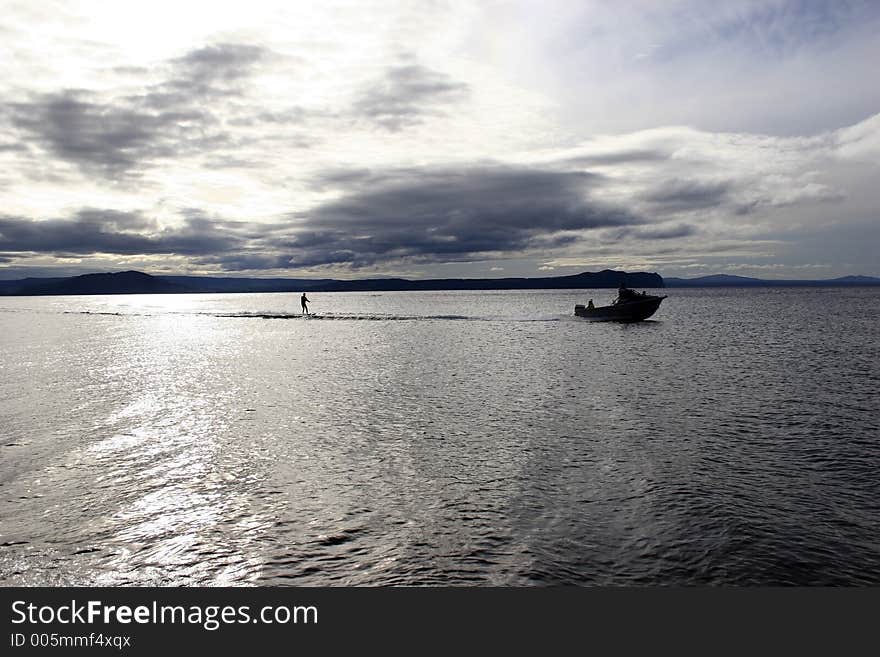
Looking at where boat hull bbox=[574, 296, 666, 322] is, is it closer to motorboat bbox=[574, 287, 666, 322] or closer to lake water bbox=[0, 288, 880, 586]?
motorboat bbox=[574, 287, 666, 322]

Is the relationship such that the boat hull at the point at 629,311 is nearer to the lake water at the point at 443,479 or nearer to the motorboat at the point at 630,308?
the motorboat at the point at 630,308

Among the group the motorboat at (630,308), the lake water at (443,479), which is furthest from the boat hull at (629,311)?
the lake water at (443,479)

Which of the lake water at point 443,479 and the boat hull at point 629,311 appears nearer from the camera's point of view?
the lake water at point 443,479

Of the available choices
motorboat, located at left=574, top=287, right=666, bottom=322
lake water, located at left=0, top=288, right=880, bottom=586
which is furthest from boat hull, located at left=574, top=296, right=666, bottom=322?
lake water, located at left=0, top=288, right=880, bottom=586

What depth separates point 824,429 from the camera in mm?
24828

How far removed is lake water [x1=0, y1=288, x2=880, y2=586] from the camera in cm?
1258

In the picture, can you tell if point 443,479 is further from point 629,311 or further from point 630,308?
point 629,311

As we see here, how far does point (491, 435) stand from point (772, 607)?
13982 mm

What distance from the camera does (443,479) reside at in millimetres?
18469

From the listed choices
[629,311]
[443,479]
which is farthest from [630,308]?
[443,479]

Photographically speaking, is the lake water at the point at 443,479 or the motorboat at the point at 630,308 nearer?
the lake water at the point at 443,479

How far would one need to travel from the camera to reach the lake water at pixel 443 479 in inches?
495

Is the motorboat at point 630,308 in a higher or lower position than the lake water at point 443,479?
higher

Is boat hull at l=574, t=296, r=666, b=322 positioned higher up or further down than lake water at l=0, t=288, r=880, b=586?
higher up
